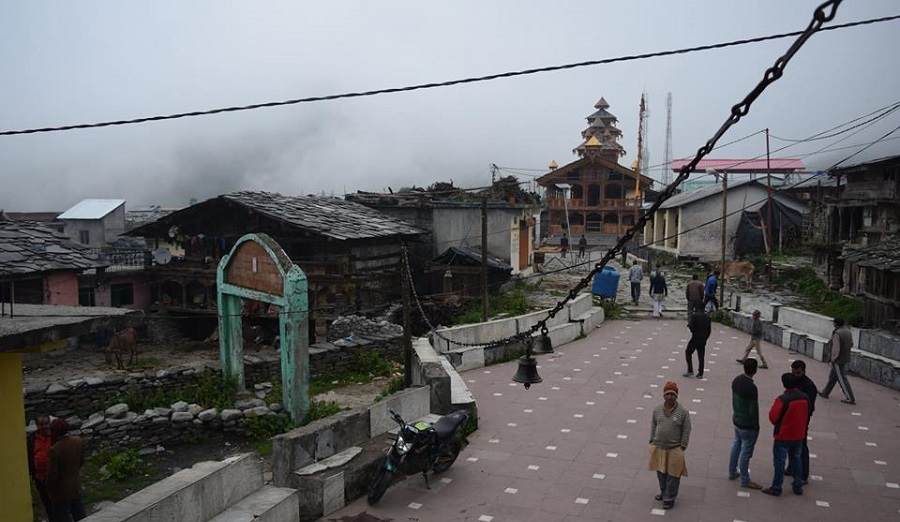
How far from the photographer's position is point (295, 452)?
28.5 feet

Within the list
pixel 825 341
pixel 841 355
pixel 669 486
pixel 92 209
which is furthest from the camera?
pixel 92 209

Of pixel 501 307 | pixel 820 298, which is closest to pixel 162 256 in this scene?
pixel 501 307

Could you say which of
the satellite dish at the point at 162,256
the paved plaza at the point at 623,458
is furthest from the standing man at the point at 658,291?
the satellite dish at the point at 162,256

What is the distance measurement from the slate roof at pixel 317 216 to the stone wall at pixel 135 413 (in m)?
8.72

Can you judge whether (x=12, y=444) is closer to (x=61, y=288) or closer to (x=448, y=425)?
(x=448, y=425)

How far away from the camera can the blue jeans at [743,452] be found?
28.3ft

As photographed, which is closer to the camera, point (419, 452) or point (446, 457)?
point (419, 452)

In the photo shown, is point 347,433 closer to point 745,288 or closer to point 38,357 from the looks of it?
point 38,357

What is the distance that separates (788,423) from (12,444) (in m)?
9.58

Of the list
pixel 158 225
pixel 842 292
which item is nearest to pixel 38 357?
pixel 158 225

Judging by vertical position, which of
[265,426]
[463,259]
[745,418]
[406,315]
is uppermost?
[463,259]

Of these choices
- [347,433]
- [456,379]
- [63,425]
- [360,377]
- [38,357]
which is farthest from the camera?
Answer: [38,357]

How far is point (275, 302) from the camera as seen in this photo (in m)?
13.9

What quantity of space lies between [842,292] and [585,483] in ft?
63.8
